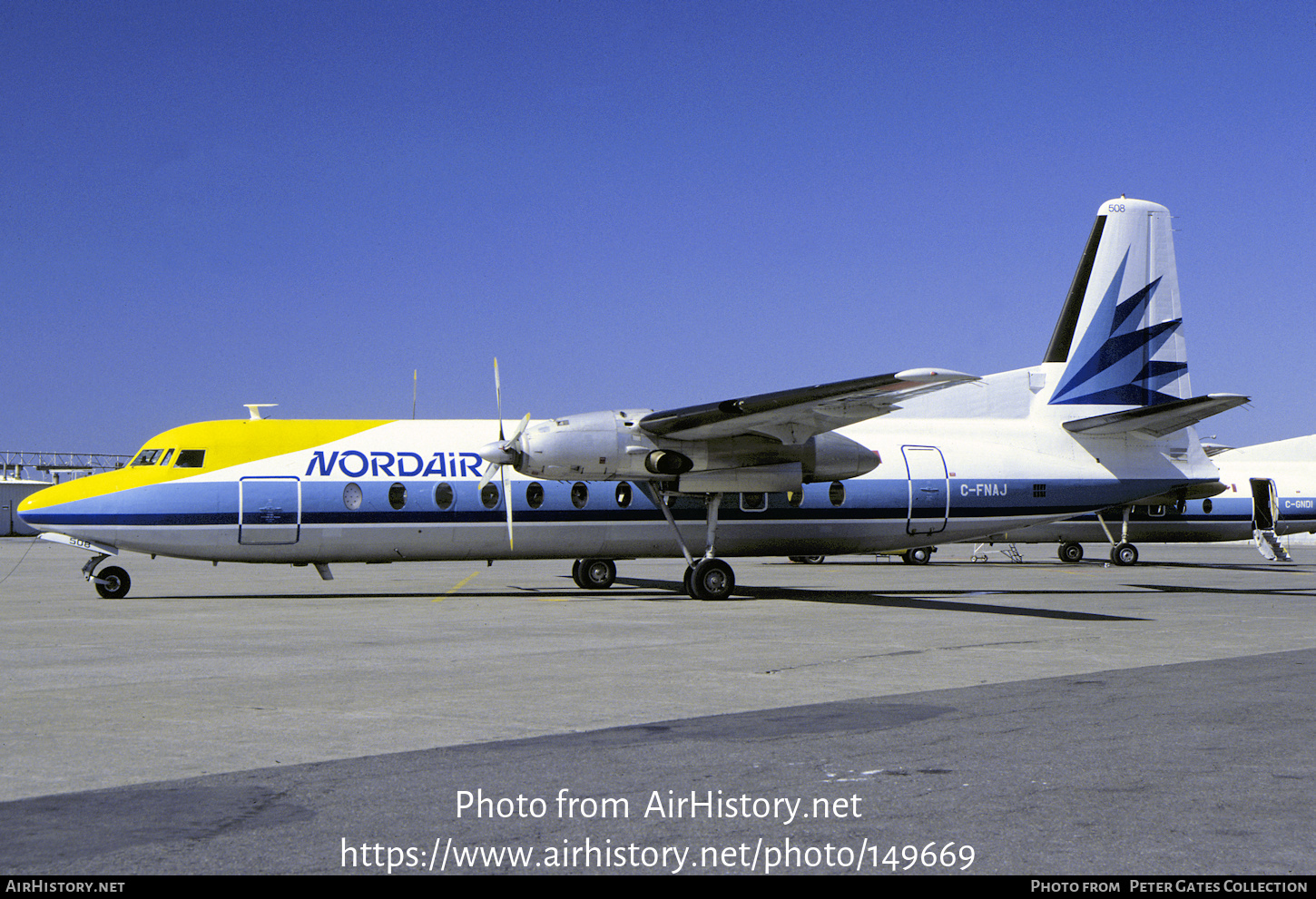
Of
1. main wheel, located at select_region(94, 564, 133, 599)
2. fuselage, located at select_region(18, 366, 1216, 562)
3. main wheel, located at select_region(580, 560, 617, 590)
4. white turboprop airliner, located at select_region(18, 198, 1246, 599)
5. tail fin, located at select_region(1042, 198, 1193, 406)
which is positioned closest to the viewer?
white turboprop airliner, located at select_region(18, 198, 1246, 599)

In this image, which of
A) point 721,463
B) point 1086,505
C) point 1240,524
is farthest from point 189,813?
point 1240,524

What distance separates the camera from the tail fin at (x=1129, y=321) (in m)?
23.5

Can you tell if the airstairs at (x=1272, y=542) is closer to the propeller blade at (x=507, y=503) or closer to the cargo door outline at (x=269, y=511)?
the propeller blade at (x=507, y=503)

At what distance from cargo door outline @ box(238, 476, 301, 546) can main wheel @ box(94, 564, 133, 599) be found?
234 centimetres

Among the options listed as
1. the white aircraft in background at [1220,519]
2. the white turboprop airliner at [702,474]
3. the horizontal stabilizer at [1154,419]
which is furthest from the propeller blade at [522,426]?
the white aircraft in background at [1220,519]

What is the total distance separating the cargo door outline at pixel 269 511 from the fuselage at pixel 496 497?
22 mm

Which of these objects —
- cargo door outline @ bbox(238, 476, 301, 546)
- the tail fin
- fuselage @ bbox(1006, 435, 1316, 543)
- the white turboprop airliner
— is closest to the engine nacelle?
the white turboprop airliner

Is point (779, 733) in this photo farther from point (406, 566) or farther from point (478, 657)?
point (406, 566)

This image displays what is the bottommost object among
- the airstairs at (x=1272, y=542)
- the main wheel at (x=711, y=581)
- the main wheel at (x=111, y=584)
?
the airstairs at (x=1272, y=542)

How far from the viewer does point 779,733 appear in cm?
713

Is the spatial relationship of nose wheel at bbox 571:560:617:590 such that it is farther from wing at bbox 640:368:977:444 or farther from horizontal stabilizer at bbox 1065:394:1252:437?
horizontal stabilizer at bbox 1065:394:1252:437

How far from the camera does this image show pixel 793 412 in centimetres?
1808

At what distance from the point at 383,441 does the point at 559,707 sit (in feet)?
41.7

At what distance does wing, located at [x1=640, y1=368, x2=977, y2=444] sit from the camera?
53.2 ft
